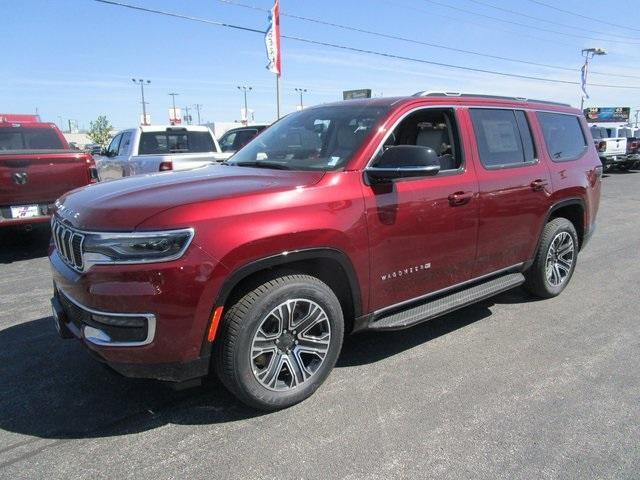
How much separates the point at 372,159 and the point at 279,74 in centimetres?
1665

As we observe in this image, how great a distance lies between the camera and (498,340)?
165 inches

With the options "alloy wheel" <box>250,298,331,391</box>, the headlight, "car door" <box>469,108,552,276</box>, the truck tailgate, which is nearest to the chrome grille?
the headlight

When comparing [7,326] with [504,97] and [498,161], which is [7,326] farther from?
[504,97]

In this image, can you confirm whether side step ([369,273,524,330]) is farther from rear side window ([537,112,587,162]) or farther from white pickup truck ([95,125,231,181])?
white pickup truck ([95,125,231,181])

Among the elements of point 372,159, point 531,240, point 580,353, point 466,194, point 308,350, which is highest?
point 372,159

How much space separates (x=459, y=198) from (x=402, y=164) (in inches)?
32.2

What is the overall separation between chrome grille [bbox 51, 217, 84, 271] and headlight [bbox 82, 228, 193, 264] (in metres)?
→ 0.23

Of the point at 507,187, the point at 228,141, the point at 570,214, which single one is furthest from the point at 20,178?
the point at 228,141

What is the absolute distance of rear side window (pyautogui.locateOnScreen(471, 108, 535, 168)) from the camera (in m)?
4.21

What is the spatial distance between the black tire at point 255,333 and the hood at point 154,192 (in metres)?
0.58

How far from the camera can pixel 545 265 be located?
4961mm

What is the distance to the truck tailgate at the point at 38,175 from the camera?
21.8 ft

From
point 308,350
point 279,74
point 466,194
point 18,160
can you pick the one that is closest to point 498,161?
point 466,194

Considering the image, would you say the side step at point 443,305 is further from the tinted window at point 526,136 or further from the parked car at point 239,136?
the parked car at point 239,136
